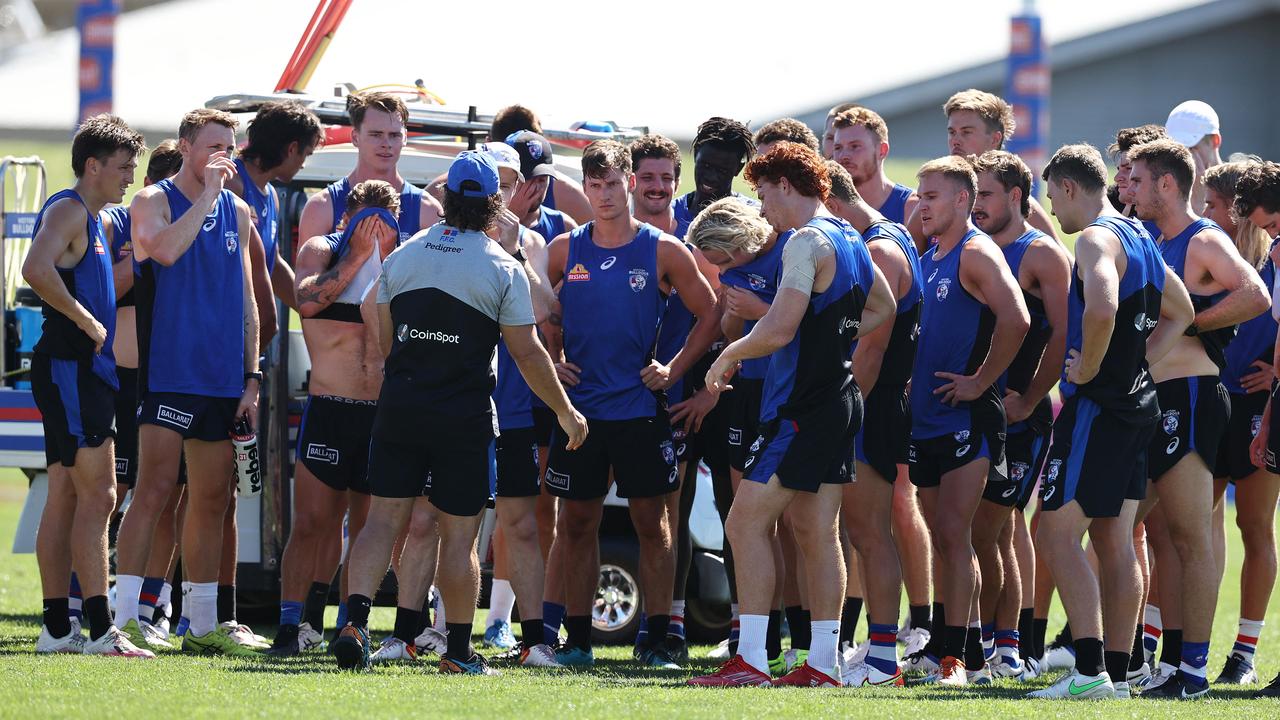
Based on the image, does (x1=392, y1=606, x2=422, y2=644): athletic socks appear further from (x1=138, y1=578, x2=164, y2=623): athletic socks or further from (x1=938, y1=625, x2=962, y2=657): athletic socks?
(x1=938, y1=625, x2=962, y2=657): athletic socks

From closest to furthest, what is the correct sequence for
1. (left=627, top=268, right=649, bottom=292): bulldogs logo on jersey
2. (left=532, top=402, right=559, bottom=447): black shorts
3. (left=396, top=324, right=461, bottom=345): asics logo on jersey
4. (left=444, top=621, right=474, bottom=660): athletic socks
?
(left=396, top=324, right=461, bottom=345): asics logo on jersey → (left=444, top=621, right=474, bottom=660): athletic socks → (left=627, top=268, right=649, bottom=292): bulldogs logo on jersey → (left=532, top=402, right=559, bottom=447): black shorts

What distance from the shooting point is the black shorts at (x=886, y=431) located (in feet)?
24.0

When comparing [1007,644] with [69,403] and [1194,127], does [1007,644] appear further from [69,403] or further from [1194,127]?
[69,403]

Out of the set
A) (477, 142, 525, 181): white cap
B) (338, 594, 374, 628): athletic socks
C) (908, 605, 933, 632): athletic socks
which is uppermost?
(477, 142, 525, 181): white cap

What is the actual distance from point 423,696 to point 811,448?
188cm

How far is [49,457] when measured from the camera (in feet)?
24.2

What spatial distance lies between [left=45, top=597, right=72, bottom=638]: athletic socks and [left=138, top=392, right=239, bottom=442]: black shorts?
0.88 meters

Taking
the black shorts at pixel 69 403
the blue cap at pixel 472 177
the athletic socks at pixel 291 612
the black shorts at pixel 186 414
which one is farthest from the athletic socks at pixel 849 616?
the black shorts at pixel 69 403

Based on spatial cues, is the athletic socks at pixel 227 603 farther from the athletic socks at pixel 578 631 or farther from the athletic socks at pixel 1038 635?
the athletic socks at pixel 1038 635

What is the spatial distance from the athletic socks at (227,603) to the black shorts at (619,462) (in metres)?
1.70

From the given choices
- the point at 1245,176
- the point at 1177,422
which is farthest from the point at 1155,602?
the point at 1245,176

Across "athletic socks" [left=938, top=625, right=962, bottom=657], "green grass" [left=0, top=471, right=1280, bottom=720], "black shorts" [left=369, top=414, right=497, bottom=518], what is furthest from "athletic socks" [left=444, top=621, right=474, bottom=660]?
"athletic socks" [left=938, top=625, right=962, bottom=657]

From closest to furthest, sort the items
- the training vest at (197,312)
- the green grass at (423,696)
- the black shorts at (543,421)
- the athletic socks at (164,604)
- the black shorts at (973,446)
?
the green grass at (423,696) < the black shorts at (973,446) < the training vest at (197,312) < the black shorts at (543,421) < the athletic socks at (164,604)

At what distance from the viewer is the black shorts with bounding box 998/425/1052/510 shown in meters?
7.59
